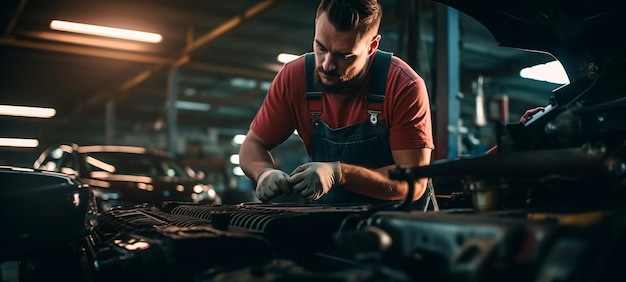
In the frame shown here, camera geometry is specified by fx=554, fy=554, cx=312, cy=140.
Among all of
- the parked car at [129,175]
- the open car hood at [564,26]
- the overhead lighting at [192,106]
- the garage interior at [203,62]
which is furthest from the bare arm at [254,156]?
the overhead lighting at [192,106]

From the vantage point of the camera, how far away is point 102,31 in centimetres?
809

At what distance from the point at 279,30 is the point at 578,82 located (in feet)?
25.6

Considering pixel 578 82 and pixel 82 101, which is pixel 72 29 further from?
pixel 578 82

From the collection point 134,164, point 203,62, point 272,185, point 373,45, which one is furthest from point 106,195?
point 203,62

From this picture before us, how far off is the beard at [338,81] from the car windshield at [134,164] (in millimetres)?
3878

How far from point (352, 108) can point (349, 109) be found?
0.02 m

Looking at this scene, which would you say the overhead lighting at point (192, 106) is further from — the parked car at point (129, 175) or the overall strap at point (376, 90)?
the overall strap at point (376, 90)

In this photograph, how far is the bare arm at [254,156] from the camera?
199 cm

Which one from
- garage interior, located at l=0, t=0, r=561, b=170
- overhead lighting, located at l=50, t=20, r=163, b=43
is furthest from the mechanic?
overhead lighting, located at l=50, t=20, r=163, b=43

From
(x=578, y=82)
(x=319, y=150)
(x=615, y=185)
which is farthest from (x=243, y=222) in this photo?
(x=319, y=150)

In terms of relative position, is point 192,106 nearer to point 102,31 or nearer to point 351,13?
point 102,31

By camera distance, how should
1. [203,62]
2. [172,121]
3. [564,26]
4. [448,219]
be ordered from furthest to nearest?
1. [203,62]
2. [172,121]
3. [564,26]
4. [448,219]

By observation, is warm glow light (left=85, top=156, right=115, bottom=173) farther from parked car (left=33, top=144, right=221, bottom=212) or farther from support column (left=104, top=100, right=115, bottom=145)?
support column (left=104, top=100, right=115, bottom=145)

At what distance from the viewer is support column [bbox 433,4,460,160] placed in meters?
4.31
